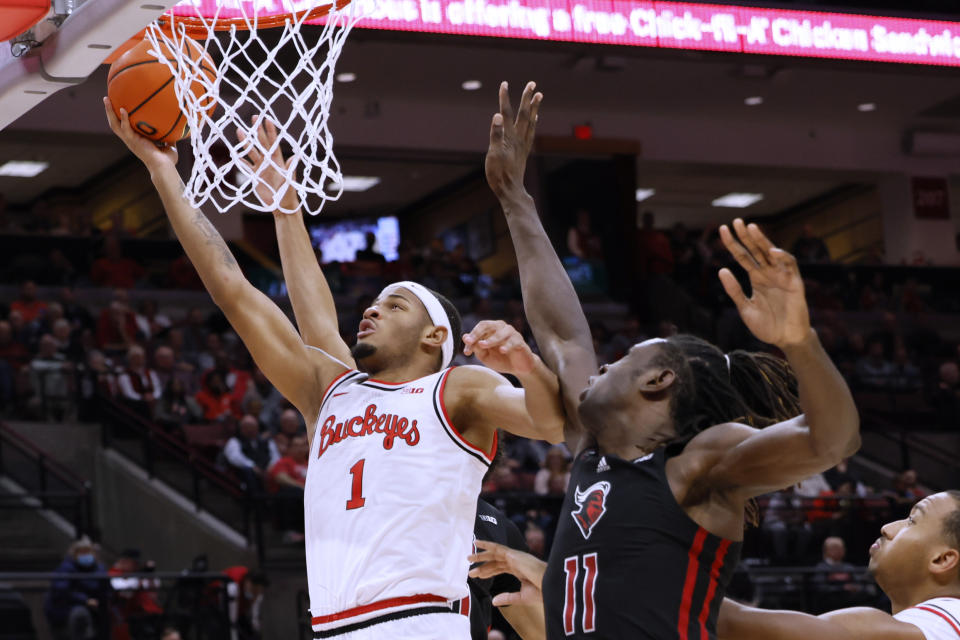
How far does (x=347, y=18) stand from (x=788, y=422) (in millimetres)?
3093

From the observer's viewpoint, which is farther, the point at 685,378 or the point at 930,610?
the point at 930,610

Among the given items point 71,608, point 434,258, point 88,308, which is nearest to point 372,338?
point 71,608

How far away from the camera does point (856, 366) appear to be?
16.4 meters

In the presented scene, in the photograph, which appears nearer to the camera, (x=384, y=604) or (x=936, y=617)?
(x=936, y=617)

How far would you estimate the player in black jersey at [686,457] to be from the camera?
8.94 ft

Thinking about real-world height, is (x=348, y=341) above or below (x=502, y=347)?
above

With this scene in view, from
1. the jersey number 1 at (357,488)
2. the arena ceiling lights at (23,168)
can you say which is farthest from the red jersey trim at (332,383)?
the arena ceiling lights at (23,168)

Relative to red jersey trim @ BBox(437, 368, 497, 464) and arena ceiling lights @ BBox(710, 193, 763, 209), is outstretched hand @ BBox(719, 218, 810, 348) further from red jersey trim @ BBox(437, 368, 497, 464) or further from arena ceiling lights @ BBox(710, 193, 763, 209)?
arena ceiling lights @ BBox(710, 193, 763, 209)

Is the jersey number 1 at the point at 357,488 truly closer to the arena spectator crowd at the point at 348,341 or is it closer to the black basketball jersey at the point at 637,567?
the black basketball jersey at the point at 637,567

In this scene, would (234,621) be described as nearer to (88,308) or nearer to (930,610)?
(88,308)

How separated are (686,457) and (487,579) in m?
2.28

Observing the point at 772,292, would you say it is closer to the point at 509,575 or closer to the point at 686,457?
the point at 686,457

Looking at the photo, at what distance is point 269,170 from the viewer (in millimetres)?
5230

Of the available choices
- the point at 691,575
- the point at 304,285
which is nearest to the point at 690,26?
the point at 304,285
